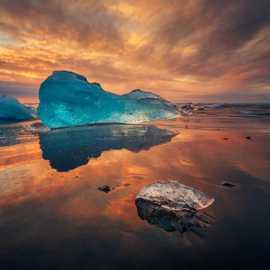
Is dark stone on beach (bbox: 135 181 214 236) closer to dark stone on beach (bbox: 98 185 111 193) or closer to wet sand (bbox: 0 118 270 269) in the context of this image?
wet sand (bbox: 0 118 270 269)

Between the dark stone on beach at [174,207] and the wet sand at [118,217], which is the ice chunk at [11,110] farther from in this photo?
the dark stone on beach at [174,207]

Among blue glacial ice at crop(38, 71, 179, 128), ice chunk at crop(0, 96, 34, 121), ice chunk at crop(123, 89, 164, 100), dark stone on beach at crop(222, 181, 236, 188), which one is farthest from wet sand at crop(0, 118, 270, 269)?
ice chunk at crop(0, 96, 34, 121)

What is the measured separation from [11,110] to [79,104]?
Result: 679 centimetres

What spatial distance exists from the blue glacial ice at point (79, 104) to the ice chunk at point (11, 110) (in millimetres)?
5328

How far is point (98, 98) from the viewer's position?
12.3 m

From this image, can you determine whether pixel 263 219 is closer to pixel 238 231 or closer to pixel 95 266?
pixel 238 231

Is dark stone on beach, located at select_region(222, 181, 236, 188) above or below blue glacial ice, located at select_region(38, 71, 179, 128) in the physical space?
below

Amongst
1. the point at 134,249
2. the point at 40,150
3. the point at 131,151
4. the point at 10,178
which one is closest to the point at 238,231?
the point at 134,249

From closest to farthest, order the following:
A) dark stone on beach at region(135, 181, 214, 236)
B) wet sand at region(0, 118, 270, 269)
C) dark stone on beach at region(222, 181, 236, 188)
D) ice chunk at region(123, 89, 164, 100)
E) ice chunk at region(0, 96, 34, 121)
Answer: wet sand at region(0, 118, 270, 269), dark stone on beach at region(135, 181, 214, 236), dark stone on beach at region(222, 181, 236, 188), ice chunk at region(123, 89, 164, 100), ice chunk at region(0, 96, 34, 121)

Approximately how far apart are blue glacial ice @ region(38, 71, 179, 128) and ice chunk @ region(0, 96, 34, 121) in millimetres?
5328

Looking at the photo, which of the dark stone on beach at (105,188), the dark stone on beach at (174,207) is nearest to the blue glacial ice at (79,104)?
the dark stone on beach at (105,188)

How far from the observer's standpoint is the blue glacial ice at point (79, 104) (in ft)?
36.8

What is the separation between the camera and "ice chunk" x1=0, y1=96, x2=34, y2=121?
1537 cm

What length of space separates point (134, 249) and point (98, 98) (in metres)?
11.3
